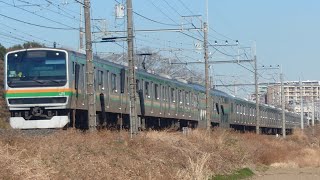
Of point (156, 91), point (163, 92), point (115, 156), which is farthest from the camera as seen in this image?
point (163, 92)

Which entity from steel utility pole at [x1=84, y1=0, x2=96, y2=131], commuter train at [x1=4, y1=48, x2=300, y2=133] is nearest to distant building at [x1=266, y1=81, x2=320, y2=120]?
commuter train at [x1=4, y1=48, x2=300, y2=133]

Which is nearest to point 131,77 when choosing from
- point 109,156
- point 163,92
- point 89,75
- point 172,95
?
point 89,75

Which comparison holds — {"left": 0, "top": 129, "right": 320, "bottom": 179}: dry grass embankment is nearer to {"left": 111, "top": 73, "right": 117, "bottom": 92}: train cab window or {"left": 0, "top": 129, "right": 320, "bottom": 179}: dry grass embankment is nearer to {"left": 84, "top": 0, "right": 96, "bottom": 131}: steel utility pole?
{"left": 84, "top": 0, "right": 96, "bottom": 131}: steel utility pole

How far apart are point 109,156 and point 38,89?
23.1 ft

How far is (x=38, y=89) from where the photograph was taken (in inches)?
867

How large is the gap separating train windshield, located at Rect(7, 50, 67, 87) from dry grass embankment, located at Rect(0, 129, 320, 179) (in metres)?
3.18

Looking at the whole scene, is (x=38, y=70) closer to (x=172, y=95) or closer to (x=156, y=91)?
(x=156, y=91)

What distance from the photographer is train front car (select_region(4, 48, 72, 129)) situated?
21.9 m

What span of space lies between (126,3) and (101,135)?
631 cm

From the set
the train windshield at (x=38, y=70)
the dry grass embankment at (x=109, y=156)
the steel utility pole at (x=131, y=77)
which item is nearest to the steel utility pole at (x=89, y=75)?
the dry grass embankment at (x=109, y=156)

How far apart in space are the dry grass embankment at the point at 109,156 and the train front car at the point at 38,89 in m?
2.52

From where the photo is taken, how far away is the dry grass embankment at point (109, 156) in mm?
11898

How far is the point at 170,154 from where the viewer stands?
68.4 ft

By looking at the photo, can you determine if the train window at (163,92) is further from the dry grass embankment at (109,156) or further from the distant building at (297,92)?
the distant building at (297,92)
